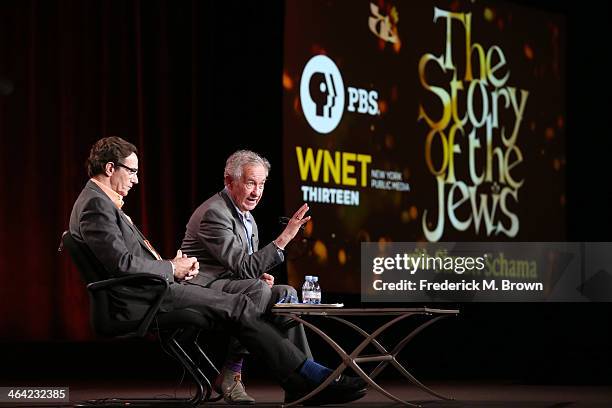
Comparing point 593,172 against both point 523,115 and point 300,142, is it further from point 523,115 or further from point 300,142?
point 300,142

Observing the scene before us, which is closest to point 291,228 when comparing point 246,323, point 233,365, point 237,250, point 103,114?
point 237,250

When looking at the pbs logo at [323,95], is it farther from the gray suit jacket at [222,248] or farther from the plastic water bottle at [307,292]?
the plastic water bottle at [307,292]

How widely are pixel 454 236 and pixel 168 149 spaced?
2157 mm

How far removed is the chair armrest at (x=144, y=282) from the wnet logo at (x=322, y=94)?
291 centimetres

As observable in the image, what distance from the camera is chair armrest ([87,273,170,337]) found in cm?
339

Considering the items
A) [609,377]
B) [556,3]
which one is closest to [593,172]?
[556,3]

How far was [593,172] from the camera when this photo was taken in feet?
28.0

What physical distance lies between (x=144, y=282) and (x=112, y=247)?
17cm

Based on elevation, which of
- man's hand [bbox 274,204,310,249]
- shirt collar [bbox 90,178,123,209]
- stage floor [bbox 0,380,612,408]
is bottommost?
stage floor [bbox 0,380,612,408]

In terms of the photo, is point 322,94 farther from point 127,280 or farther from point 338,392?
point 127,280

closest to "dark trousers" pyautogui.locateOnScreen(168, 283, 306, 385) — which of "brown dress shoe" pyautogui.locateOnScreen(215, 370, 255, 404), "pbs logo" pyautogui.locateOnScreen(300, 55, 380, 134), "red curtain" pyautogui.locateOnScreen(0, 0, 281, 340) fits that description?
"brown dress shoe" pyautogui.locateOnScreen(215, 370, 255, 404)

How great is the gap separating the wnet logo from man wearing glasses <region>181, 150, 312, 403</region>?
214 centimetres

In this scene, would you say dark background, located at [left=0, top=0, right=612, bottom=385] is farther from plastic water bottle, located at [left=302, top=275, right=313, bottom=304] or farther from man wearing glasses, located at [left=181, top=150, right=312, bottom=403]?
plastic water bottle, located at [left=302, top=275, right=313, bottom=304]

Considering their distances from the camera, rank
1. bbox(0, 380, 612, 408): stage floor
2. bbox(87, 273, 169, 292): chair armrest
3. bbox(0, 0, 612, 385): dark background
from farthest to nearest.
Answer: bbox(0, 0, 612, 385): dark background
bbox(0, 380, 612, 408): stage floor
bbox(87, 273, 169, 292): chair armrest
